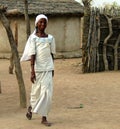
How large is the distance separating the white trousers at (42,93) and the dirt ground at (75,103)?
0.26 m

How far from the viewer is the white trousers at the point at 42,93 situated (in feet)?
22.0

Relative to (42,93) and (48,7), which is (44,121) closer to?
(42,93)

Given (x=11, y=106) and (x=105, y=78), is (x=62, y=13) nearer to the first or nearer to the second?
(x=105, y=78)

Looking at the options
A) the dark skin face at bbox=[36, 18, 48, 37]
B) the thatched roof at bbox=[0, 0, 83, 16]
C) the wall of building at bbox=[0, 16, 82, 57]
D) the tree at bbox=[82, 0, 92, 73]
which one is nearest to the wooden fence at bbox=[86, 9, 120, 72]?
the tree at bbox=[82, 0, 92, 73]

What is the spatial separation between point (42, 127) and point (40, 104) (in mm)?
355

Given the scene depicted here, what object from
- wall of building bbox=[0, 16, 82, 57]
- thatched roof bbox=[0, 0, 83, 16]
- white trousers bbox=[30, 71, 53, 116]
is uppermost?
thatched roof bbox=[0, 0, 83, 16]

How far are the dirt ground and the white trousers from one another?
0.26 metres

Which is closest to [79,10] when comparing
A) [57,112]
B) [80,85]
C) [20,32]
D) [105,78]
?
[20,32]

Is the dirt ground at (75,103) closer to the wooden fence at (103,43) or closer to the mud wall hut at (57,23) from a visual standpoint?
the wooden fence at (103,43)

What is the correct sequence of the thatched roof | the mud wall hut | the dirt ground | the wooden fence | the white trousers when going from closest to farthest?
the white trousers, the dirt ground, the wooden fence, the thatched roof, the mud wall hut

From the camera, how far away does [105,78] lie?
42.0ft

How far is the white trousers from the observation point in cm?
671

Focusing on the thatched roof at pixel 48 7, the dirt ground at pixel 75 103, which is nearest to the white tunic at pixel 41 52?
the dirt ground at pixel 75 103

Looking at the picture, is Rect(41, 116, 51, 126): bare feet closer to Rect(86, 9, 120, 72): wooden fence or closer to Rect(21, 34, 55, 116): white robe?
Rect(21, 34, 55, 116): white robe
